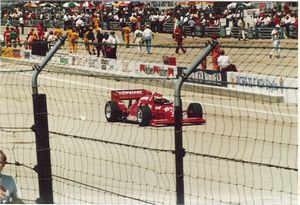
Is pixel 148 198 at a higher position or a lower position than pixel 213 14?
lower

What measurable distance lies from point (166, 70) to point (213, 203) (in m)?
10.9

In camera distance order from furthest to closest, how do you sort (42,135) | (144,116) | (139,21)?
(139,21)
(144,116)
(42,135)

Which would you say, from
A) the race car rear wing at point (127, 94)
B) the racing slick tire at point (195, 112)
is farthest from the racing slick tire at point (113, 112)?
the racing slick tire at point (195, 112)

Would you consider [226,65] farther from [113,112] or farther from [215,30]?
[215,30]

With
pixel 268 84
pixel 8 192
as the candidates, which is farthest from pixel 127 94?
pixel 8 192

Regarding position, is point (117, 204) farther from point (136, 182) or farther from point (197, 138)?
point (197, 138)

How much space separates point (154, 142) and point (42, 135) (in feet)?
21.9

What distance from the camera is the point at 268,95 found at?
15.9m

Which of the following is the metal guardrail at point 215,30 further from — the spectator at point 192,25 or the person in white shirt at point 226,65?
the person in white shirt at point 226,65

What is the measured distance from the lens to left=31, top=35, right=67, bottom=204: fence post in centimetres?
523

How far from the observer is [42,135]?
17.2ft

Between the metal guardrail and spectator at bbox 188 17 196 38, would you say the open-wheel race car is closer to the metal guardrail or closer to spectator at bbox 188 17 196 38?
the metal guardrail

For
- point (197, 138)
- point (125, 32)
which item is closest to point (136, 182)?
point (197, 138)

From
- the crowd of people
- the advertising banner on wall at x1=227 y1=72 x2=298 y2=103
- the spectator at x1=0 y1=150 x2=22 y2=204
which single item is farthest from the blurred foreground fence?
the crowd of people
